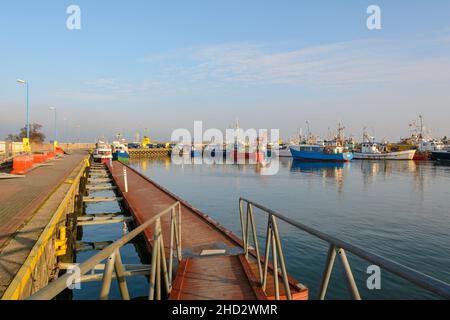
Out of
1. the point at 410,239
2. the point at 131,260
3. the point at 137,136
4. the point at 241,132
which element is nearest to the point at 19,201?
the point at 131,260

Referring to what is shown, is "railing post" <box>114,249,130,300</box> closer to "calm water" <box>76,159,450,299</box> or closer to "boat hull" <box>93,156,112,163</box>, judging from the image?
"calm water" <box>76,159,450,299</box>

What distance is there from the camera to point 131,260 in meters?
12.5

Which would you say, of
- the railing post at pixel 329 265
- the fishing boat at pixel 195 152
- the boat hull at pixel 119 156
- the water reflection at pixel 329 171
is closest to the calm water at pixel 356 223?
the water reflection at pixel 329 171

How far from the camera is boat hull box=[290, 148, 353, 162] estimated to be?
8200 cm

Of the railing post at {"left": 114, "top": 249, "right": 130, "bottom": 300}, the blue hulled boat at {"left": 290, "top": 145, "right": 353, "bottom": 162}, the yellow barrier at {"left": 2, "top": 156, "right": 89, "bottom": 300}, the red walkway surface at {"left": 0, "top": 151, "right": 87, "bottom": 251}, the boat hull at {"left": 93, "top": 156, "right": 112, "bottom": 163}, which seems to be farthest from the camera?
the blue hulled boat at {"left": 290, "top": 145, "right": 353, "bottom": 162}

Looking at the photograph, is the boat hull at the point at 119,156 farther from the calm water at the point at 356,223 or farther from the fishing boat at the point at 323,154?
the fishing boat at the point at 323,154

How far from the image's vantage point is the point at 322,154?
276 feet

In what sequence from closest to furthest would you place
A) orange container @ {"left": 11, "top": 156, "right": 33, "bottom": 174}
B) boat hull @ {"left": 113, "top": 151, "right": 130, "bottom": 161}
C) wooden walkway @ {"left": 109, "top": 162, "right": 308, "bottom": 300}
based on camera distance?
wooden walkway @ {"left": 109, "top": 162, "right": 308, "bottom": 300} → orange container @ {"left": 11, "top": 156, "right": 33, "bottom": 174} → boat hull @ {"left": 113, "top": 151, "right": 130, "bottom": 161}

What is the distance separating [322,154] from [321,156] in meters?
0.64

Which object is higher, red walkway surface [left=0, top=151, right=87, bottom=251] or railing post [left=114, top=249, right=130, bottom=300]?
railing post [left=114, top=249, right=130, bottom=300]

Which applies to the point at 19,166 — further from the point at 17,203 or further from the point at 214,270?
the point at 214,270

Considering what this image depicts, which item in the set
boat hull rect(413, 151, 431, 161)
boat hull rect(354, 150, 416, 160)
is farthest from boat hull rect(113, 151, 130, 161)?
boat hull rect(413, 151, 431, 161)

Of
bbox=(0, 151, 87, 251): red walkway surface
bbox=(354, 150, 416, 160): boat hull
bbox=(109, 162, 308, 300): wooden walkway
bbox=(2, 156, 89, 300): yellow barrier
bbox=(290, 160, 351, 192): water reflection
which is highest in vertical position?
bbox=(354, 150, 416, 160): boat hull
